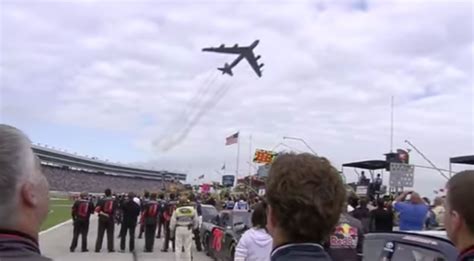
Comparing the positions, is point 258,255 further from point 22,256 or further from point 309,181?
point 22,256

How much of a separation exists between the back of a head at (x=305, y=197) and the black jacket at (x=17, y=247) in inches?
42.2

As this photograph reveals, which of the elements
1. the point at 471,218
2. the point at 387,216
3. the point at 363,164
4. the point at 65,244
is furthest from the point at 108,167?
the point at 471,218

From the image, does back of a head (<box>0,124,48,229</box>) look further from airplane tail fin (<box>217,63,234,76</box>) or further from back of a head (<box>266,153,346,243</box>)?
airplane tail fin (<box>217,63,234,76</box>)

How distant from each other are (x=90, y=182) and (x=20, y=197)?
121971mm

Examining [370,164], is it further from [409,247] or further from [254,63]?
[409,247]

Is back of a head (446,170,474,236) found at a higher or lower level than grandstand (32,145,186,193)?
lower

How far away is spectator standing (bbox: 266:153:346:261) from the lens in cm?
266

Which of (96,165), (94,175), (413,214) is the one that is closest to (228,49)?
(413,214)

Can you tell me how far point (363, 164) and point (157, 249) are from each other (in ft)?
56.2

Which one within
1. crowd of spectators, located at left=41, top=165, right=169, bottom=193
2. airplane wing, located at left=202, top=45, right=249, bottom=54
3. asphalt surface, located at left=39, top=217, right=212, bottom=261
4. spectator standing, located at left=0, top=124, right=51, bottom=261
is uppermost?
airplane wing, located at left=202, top=45, right=249, bottom=54

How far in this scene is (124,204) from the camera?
19.5m

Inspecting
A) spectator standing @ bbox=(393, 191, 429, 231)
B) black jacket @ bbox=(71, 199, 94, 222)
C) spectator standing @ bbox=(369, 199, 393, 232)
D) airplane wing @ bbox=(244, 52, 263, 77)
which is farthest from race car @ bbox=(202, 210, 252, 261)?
airplane wing @ bbox=(244, 52, 263, 77)

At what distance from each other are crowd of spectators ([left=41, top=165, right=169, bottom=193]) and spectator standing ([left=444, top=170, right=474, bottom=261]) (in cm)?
9508

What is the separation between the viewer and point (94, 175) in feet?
415
